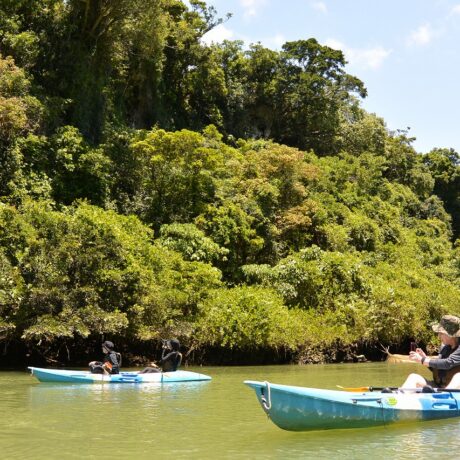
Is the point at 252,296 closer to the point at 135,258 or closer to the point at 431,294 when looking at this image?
the point at 135,258

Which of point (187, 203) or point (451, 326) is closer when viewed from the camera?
point (451, 326)

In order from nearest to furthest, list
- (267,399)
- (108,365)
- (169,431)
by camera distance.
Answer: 1. (267,399)
2. (169,431)
3. (108,365)

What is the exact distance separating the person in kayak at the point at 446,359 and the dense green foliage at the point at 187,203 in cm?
922

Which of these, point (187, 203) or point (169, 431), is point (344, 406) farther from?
point (187, 203)

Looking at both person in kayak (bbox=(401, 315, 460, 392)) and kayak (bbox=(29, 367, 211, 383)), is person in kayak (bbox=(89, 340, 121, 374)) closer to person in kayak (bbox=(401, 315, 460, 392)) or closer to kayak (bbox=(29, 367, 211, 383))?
kayak (bbox=(29, 367, 211, 383))

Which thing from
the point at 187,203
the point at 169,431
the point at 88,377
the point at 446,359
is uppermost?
the point at 187,203

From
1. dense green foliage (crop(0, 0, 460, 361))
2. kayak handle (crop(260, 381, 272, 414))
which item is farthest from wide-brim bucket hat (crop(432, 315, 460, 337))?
dense green foliage (crop(0, 0, 460, 361))

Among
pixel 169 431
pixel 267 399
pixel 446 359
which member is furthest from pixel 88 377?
pixel 446 359

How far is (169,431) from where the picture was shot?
27.2ft

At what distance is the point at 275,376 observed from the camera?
51.5ft

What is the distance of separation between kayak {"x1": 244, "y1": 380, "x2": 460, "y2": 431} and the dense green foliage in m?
9.19

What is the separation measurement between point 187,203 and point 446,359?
54.3ft

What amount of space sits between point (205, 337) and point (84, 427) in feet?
32.6

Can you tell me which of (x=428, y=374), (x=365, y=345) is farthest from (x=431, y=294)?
(x=428, y=374)
